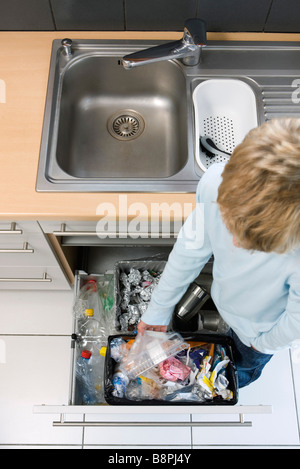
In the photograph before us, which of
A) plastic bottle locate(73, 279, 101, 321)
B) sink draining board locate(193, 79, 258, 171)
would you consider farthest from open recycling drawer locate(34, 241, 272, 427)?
sink draining board locate(193, 79, 258, 171)

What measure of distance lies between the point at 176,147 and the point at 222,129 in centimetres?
16

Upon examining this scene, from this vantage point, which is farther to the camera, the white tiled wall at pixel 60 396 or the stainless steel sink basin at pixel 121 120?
the white tiled wall at pixel 60 396

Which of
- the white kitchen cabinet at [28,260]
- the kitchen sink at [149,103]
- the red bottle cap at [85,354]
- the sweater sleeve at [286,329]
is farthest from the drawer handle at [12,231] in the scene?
the sweater sleeve at [286,329]

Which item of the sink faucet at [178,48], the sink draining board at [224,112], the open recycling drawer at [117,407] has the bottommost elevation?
the open recycling drawer at [117,407]

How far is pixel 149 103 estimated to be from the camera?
4.58ft

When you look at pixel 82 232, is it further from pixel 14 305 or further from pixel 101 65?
pixel 14 305

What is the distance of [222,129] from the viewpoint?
1.31 meters

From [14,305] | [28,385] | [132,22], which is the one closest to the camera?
[132,22]

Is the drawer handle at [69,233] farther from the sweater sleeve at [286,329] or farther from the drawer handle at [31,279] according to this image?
the sweater sleeve at [286,329]

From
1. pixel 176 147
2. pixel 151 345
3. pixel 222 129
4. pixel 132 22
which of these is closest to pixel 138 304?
pixel 151 345

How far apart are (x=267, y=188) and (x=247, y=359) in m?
0.81

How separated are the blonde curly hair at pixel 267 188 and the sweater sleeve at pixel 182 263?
244mm

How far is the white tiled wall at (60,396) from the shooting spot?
1.53 m
